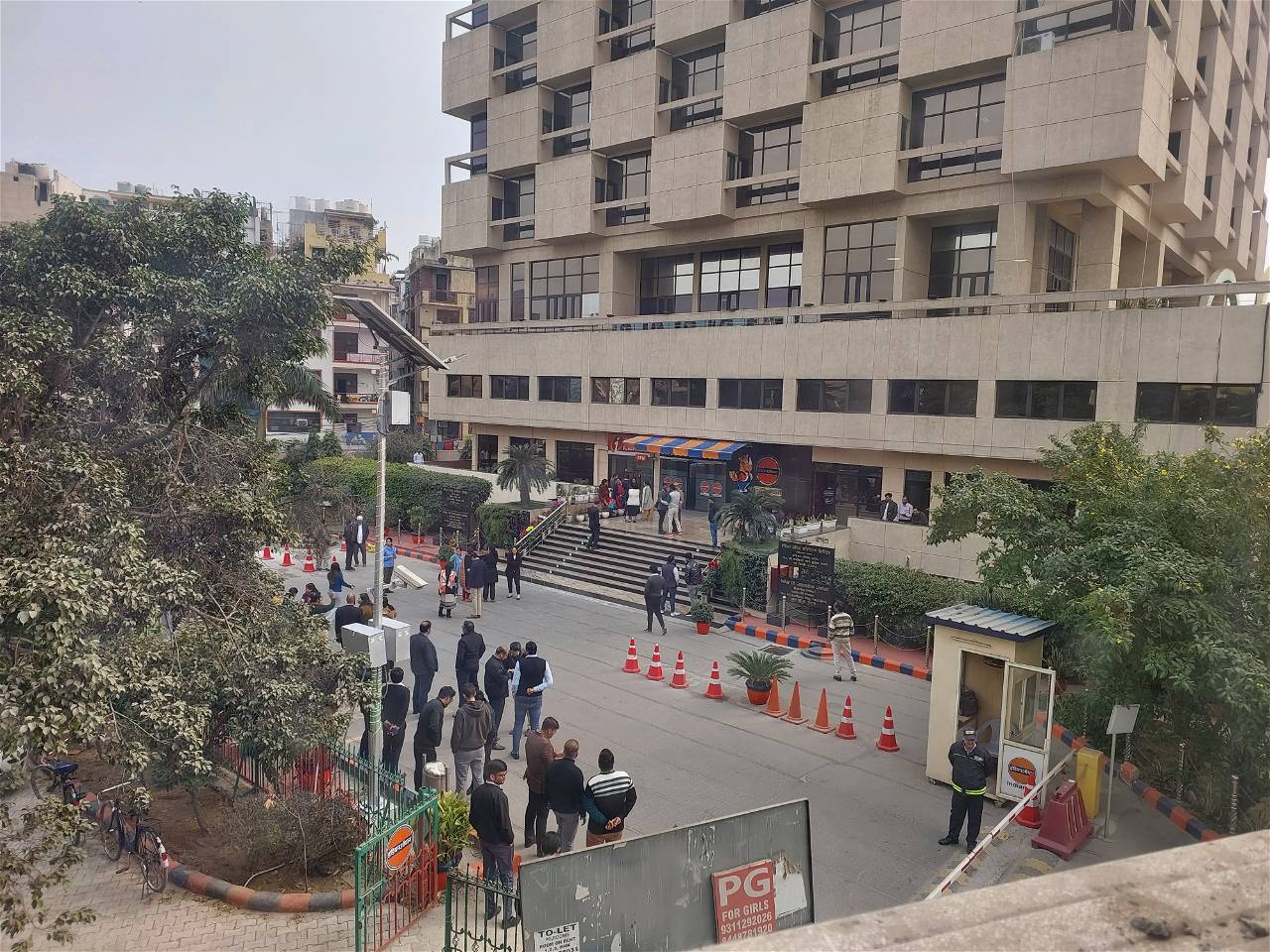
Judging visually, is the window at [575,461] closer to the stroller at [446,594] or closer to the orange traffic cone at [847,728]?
the stroller at [446,594]

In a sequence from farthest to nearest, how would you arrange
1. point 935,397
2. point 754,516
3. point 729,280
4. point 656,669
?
1. point 729,280
2. point 935,397
3. point 754,516
4. point 656,669

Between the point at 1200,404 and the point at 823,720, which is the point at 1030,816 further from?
the point at 1200,404

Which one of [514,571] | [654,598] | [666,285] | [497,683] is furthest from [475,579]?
[666,285]

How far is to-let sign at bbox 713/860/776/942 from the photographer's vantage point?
550 cm

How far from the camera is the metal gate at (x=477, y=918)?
7.34 meters

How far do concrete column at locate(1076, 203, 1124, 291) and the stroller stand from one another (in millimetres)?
21257

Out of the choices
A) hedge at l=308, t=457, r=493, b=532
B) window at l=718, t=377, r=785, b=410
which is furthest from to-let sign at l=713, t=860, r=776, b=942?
hedge at l=308, t=457, r=493, b=532

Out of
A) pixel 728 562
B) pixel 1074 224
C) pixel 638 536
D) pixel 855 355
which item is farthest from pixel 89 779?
pixel 1074 224

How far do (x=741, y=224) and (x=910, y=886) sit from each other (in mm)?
27038

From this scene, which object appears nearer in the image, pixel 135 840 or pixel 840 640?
pixel 135 840

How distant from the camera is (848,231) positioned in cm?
2956

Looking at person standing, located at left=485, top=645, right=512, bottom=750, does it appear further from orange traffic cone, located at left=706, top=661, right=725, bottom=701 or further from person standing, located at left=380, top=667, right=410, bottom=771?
orange traffic cone, located at left=706, top=661, right=725, bottom=701

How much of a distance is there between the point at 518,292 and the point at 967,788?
3486cm

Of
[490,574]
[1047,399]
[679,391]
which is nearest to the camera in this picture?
[490,574]
